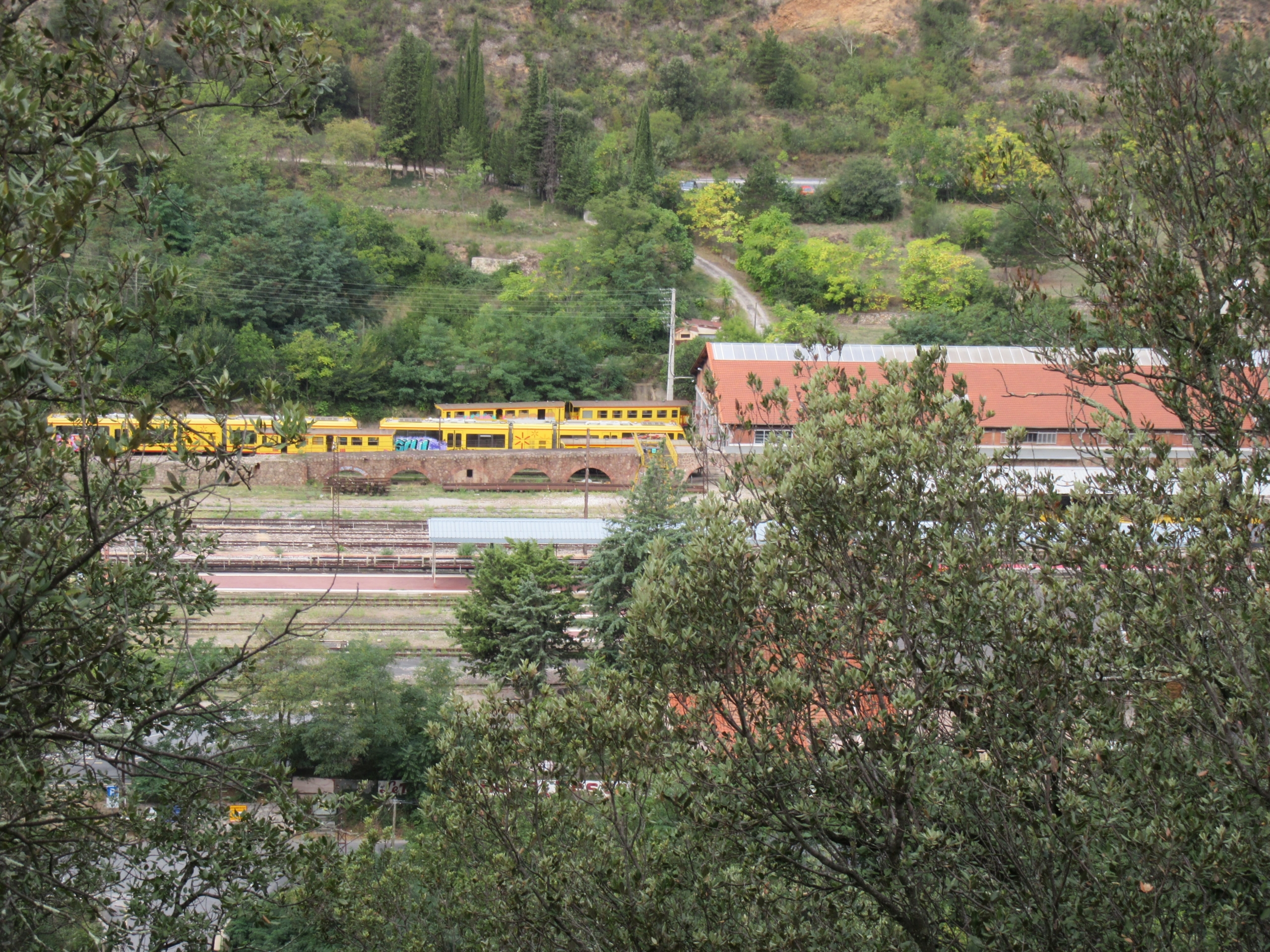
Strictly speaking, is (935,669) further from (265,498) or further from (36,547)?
(265,498)

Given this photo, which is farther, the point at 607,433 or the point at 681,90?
the point at 681,90

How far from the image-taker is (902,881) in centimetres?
500

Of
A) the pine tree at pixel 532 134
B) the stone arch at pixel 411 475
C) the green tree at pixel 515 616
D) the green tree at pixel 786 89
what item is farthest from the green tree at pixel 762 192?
the green tree at pixel 515 616

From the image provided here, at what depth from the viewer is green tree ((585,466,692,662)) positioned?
1741 cm

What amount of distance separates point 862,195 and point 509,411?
69.3 ft

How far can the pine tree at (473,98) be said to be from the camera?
47.5 metres

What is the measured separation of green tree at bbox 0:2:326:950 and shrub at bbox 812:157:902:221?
A: 43.0 meters

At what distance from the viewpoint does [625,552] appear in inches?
696

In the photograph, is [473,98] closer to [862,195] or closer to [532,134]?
[532,134]

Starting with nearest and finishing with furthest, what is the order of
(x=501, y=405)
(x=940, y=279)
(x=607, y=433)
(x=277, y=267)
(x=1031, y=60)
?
(x=607, y=433) < (x=501, y=405) < (x=277, y=267) < (x=940, y=279) < (x=1031, y=60)

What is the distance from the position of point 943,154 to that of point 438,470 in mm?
29196

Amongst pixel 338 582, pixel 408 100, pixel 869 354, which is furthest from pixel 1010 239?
pixel 338 582

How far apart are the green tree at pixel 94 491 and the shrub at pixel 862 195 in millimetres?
42980

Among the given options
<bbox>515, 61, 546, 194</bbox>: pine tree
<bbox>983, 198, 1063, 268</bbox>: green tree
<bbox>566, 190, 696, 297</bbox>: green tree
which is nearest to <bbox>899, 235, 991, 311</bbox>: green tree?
<bbox>983, 198, 1063, 268</bbox>: green tree
